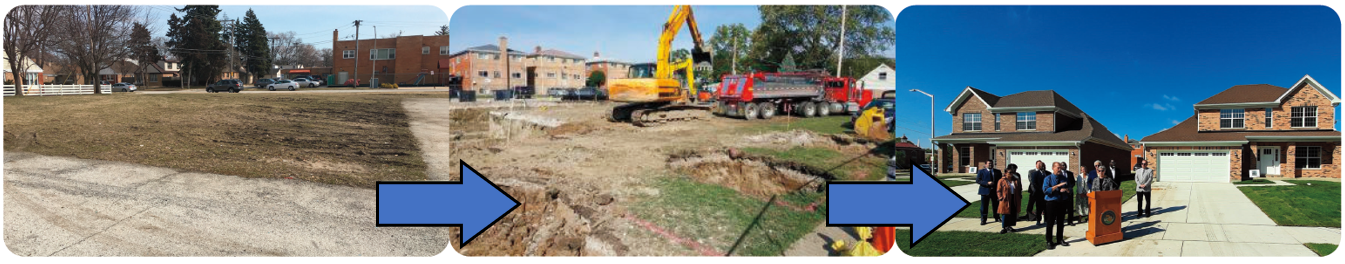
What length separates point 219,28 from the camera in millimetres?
7793

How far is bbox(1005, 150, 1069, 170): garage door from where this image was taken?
571 cm

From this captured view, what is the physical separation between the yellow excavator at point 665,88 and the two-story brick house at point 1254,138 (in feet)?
14.8

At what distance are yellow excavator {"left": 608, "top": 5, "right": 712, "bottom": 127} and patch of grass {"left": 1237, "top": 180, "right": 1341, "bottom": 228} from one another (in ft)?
17.9

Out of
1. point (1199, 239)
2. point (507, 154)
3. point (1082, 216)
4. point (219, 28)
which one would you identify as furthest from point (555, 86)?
point (1199, 239)

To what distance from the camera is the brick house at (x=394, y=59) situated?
7.55 metres

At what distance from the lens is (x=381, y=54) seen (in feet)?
26.6

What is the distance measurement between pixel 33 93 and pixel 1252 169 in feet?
45.2

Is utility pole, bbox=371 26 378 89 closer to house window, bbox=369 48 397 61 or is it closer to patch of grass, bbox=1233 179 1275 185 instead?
house window, bbox=369 48 397 61

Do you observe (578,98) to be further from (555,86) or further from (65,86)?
(65,86)

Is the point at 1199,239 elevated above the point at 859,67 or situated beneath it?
situated beneath

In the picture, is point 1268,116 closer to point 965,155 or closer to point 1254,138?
point 1254,138

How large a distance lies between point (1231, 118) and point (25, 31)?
1307cm

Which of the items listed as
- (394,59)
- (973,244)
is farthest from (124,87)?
(973,244)

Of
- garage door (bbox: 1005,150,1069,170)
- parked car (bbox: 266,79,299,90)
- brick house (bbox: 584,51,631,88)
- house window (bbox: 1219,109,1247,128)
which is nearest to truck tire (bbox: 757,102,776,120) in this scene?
brick house (bbox: 584,51,631,88)
